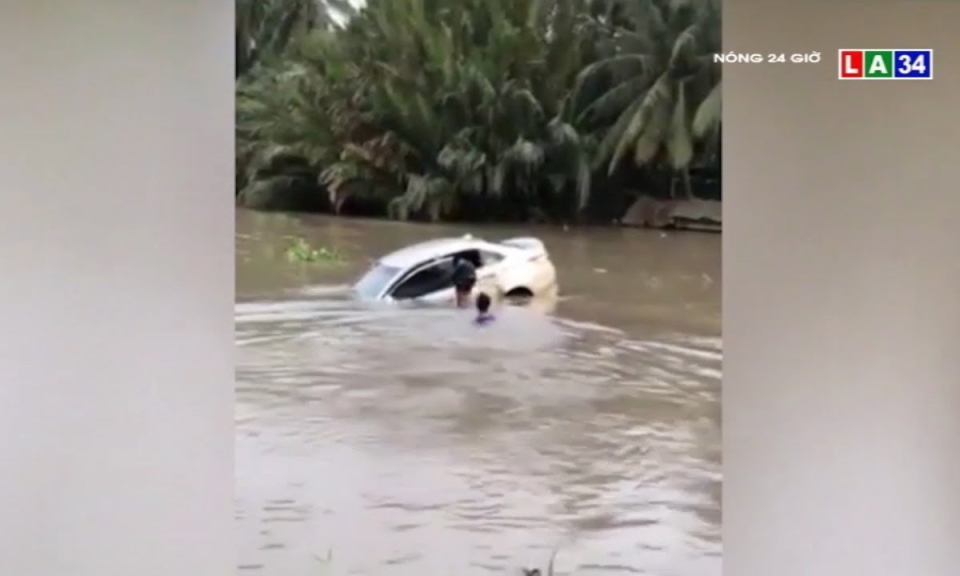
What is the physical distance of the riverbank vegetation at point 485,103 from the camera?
204 cm

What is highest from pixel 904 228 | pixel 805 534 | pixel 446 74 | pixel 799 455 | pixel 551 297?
pixel 446 74

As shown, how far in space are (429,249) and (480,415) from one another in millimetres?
368

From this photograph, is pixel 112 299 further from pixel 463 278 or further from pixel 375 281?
pixel 463 278

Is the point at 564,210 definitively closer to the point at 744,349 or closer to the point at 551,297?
the point at 551,297

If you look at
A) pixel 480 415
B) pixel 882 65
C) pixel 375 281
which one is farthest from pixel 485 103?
pixel 882 65

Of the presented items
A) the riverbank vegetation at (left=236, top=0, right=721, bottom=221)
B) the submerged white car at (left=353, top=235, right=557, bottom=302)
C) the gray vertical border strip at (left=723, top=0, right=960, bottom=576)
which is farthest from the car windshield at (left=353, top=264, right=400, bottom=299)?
the gray vertical border strip at (left=723, top=0, right=960, bottom=576)

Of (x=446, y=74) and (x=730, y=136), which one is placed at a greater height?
(x=446, y=74)

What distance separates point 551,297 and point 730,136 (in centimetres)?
51

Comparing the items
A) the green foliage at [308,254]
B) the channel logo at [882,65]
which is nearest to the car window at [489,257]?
the green foliage at [308,254]

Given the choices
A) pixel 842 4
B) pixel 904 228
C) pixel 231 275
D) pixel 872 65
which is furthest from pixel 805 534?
pixel 231 275

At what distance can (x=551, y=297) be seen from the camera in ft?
6.72

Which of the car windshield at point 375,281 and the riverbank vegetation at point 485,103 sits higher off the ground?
the riverbank vegetation at point 485,103

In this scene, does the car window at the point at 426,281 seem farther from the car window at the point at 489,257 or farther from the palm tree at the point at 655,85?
the palm tree at the point at 655,85

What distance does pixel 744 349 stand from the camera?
204 cm
